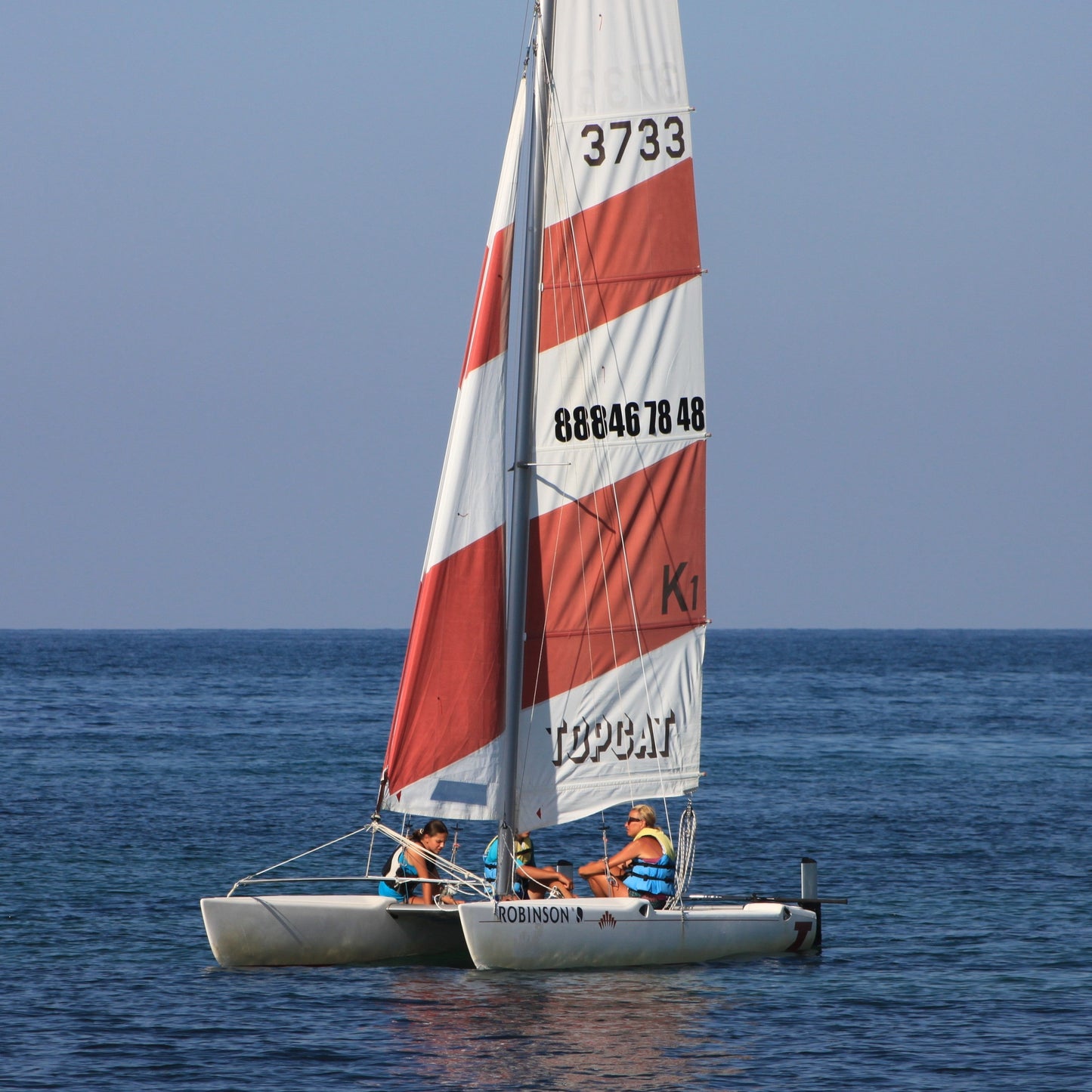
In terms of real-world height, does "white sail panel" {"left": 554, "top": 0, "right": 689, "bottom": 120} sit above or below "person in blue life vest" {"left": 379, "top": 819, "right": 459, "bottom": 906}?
above

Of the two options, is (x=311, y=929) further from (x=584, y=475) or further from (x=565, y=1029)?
(x=584, y=475)

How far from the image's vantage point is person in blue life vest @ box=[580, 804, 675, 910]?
57.2 feet

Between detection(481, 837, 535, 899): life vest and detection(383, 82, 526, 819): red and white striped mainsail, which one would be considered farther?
detection(481, 837, 535, 899): life vest

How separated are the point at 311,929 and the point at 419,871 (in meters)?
1.18

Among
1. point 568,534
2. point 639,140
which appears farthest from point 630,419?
point 639,140

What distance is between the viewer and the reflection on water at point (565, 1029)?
1419 cm

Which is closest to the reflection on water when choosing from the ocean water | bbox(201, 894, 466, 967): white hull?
the ocean water

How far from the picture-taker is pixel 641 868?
17438 mm

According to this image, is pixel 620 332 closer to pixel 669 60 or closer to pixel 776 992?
pixel 669 60

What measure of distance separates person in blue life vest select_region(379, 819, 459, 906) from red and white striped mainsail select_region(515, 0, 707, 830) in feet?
3.59

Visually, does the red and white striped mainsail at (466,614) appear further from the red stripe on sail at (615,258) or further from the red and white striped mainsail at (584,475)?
the red stripe on sail at (615,258)

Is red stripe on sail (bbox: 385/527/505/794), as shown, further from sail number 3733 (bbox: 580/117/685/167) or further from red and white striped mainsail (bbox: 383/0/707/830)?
sail number 3733 (bbox: 580/117/685/167)

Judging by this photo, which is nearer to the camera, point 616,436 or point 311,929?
point 616,436

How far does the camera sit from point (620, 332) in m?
16.9
